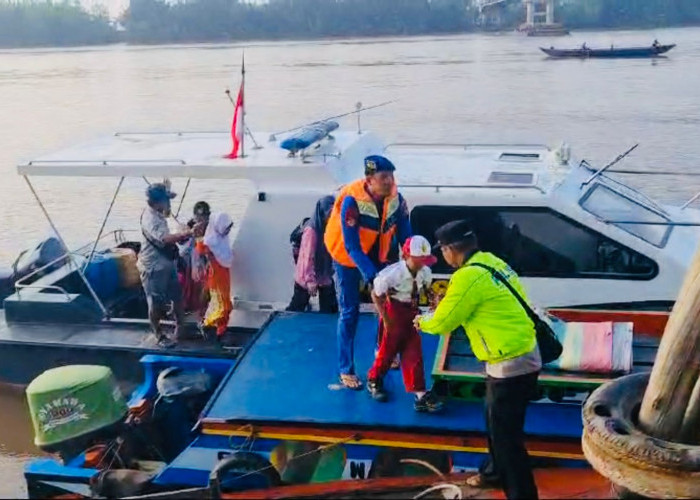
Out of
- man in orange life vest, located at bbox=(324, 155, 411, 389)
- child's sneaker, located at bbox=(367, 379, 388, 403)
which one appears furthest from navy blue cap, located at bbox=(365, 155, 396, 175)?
child's sneaker, located at bbox=(367, 379, 388, 403)

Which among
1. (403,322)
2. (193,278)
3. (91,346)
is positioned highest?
(403,322)

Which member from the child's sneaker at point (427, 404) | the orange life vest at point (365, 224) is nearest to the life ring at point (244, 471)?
the child's sneaker at point (427, 404)

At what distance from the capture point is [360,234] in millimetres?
5352

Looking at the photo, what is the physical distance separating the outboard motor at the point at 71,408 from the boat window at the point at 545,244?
8.01 ft

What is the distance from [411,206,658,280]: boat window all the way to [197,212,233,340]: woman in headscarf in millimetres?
1365

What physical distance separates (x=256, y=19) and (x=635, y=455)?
62.8 metres

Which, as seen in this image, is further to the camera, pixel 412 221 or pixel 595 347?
pixel 412 221

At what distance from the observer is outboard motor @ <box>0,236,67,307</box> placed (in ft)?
26.8

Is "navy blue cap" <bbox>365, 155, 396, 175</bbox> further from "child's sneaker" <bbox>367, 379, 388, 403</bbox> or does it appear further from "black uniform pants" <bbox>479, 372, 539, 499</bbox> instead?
"black uniform pants" <bbox>479, 372, 539, 499</bbox>

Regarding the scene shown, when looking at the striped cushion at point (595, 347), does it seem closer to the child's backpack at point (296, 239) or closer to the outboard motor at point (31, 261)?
the child's backpack at point (296, 239)

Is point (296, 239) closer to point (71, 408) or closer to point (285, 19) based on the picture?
point (71, 408)

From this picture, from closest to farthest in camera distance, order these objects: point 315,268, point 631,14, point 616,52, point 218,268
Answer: point 315,268 < point 218,268 < point 616,52 < point 631,14

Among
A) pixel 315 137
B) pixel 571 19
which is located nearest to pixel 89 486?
pixel 315 137

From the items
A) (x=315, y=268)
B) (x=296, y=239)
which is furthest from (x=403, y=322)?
(x=296, y=239)
